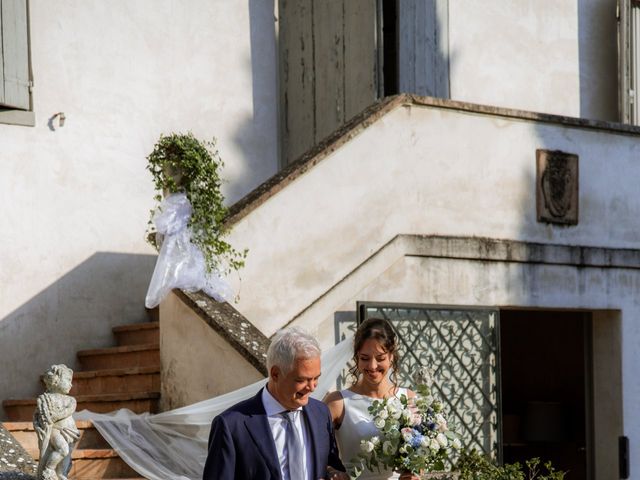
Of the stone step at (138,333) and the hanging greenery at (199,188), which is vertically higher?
the hanging greenery at (199,188)

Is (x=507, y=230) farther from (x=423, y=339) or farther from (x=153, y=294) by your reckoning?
(x=153, y=294)

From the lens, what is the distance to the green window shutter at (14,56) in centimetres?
958

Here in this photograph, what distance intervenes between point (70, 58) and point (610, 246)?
14.1 ft

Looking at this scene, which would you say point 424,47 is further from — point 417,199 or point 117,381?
point 117,381

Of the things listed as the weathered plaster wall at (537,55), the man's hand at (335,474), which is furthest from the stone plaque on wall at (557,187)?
the man's hand at (335,474)

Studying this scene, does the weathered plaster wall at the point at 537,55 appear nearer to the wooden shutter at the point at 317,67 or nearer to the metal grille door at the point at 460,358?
the wooden shutter at the point at 317,67

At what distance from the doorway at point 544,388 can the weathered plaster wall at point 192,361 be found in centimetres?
522

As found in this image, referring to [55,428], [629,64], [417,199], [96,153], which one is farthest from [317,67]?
[55,428]

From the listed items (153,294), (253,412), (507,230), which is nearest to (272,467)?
(253,412)

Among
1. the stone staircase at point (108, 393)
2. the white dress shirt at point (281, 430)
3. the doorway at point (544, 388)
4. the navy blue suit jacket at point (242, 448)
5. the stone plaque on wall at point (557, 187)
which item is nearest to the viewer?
the navy blue suit jacket at point (242, 448)

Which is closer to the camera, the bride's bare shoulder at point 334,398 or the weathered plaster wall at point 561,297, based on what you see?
the bride's bare shoulder at point 334,398

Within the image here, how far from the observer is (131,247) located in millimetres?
10211

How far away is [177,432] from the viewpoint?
7762mm

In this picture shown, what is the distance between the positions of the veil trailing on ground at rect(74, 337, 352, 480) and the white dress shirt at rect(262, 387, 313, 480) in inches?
111
